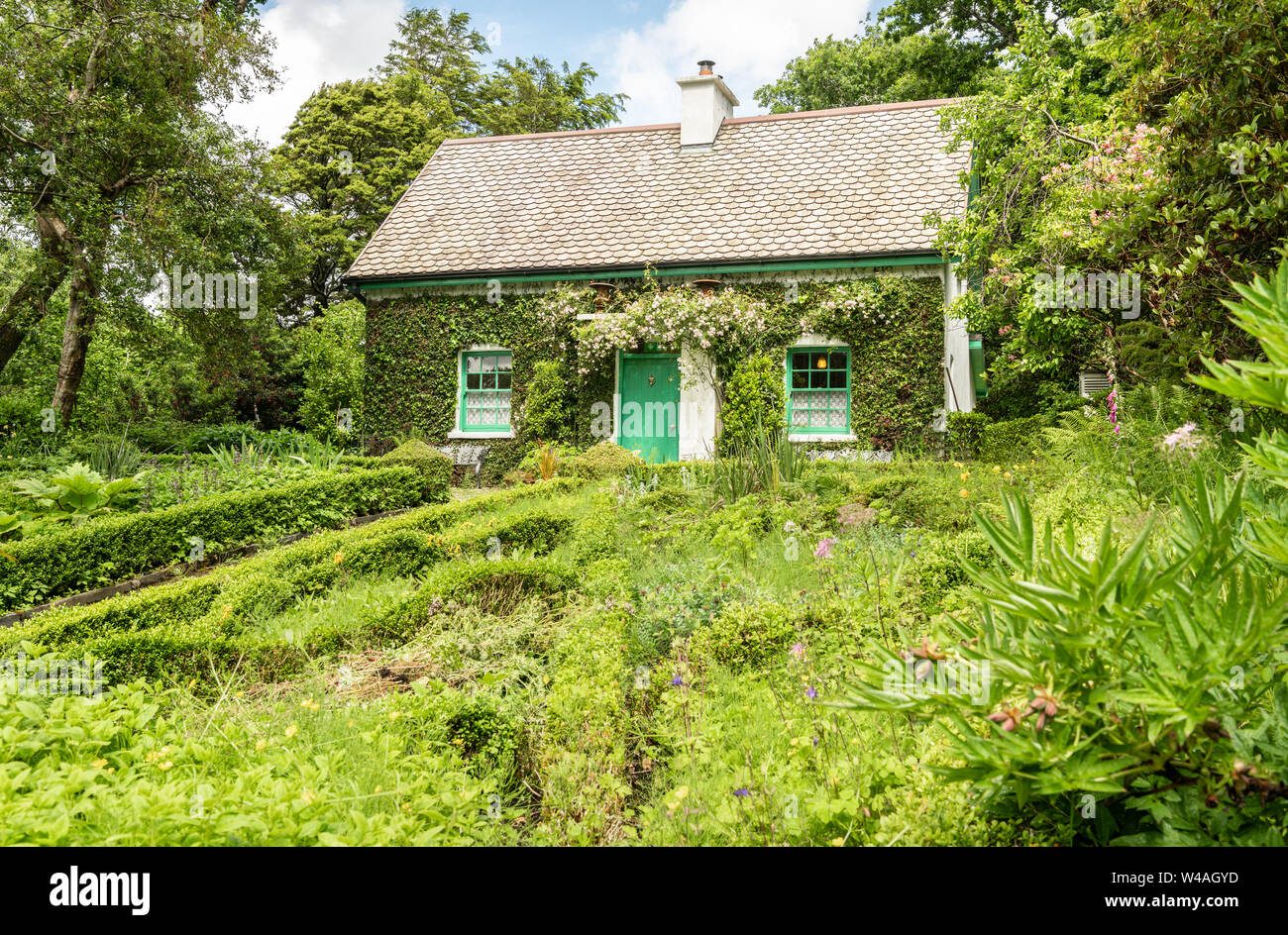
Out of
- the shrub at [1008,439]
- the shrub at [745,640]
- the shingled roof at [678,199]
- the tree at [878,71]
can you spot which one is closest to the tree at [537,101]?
A: the tree at [878,71]

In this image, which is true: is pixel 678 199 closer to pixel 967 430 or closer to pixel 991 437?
pixel 967 430

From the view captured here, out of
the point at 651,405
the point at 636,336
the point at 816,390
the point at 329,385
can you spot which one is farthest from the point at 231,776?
the point at 329,385

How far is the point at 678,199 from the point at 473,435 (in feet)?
19.9

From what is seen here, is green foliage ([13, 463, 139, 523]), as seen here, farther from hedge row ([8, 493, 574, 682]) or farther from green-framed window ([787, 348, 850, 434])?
green-framed window ([787, 348, 850, 434])

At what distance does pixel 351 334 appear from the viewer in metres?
20.4

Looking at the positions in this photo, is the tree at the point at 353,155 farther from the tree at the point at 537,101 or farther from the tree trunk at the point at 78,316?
the tree trunk at the point at 78,316

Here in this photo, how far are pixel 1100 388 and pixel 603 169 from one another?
414 inches

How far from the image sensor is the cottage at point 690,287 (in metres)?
13.1

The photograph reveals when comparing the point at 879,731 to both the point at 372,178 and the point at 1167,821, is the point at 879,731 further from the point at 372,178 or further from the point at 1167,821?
the point at 372,178

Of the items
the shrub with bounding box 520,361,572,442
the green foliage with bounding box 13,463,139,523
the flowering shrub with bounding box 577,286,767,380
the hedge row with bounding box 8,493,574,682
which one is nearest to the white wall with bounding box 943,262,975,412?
the flowering shrub with bounding box 577,286,767,380

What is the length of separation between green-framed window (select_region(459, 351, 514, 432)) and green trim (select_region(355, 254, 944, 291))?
1.39 meters

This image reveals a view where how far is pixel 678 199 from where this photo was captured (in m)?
15.4

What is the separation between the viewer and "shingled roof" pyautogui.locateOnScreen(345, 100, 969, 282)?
13.7 m
